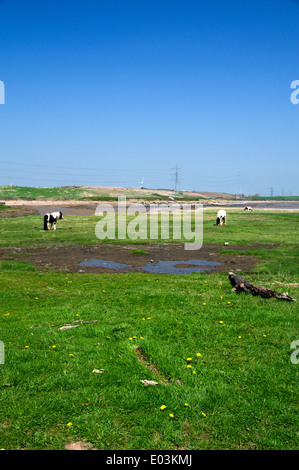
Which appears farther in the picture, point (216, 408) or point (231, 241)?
point (231, 241)

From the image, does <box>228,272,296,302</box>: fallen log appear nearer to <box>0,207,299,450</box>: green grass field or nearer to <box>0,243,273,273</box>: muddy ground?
<box>0,207,299,450</box>: green grass field

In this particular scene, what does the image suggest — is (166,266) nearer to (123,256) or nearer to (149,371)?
(123,256)

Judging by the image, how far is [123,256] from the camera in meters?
24.6

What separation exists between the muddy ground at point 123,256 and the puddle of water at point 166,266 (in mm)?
338

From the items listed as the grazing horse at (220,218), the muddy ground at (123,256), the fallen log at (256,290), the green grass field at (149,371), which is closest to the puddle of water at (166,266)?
the muddy ground at (123,256)

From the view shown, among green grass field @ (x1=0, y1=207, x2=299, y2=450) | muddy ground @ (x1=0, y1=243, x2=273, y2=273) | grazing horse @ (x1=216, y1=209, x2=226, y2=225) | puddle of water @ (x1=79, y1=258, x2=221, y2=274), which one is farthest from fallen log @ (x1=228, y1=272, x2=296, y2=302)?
grazing horse @ (x1=216, y1=209, x2=226, y2=225)

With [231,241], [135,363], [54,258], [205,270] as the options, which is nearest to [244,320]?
[135,363]

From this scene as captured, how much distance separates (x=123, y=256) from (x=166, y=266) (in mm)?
4700

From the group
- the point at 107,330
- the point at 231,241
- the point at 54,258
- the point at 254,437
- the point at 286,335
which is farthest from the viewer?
the point at 231,241

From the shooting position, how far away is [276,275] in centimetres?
1677

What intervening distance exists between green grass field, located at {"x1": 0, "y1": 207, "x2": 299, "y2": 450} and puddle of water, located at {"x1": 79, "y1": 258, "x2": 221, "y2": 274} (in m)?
6.72

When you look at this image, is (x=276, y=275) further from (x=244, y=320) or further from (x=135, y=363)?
(x=135, y=363)

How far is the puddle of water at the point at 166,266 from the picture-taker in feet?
65.1

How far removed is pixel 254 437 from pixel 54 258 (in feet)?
66.5
